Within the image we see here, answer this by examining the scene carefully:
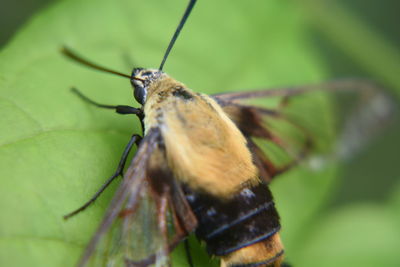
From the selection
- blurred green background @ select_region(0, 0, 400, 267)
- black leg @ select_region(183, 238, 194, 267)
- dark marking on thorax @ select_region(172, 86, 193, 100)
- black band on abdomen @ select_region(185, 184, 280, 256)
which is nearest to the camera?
blurred green background @ select_region(0, 0, 400, 267)

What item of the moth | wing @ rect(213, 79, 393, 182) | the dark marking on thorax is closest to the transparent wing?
the moth

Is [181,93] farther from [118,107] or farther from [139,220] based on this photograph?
[139,220]

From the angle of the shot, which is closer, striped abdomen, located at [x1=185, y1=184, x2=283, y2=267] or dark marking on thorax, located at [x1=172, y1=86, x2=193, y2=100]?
striped abdomen, located at [x1=185, y1=184, x2=283, y2=267]

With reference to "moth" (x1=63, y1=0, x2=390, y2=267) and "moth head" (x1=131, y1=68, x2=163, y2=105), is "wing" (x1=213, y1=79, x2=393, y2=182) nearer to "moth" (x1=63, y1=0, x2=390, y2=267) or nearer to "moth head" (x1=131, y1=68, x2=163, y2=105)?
"moth head" (x1=131, y1=68, x2=163, y2=105)

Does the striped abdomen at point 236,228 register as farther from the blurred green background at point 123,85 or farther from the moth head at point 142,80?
the moth head at point 142,80

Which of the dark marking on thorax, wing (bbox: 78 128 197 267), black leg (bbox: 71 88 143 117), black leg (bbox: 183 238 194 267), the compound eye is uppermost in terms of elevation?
the dark marking on thorax

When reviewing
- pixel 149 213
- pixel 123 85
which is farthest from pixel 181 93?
pixel 149 213

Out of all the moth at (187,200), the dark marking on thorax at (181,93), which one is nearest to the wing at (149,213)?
the moth at (187,200)
